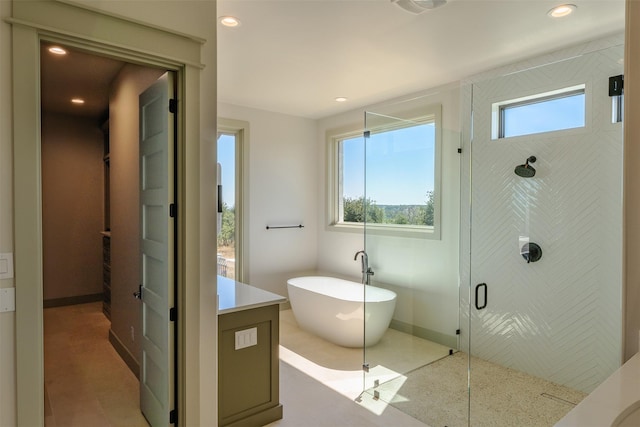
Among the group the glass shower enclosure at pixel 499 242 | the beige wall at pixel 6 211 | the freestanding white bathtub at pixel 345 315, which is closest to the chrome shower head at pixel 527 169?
the glass shower enclosure at pixel 499 242

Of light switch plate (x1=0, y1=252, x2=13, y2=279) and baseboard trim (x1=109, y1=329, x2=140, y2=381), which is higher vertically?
light switch plate (x1=0, y1=252, x2=13, y2=279)

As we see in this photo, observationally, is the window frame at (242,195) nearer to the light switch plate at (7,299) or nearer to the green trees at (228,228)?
the green trees at (228,228)

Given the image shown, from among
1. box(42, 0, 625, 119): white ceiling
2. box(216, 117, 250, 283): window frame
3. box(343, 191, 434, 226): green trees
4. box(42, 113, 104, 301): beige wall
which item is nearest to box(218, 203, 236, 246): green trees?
box(216, 117, 250, 283): window frame

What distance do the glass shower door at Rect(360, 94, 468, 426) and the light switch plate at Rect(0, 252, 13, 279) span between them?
8.83 ft

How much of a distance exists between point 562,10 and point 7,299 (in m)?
3.26

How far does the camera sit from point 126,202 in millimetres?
3314

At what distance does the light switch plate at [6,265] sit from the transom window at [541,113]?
11.5ft

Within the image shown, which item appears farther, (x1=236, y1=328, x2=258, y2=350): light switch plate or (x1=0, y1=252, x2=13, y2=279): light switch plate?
(x1=236, y1=328, x2=258, y2=350): light switch plate

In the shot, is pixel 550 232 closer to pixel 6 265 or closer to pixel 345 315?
pixel 345 315

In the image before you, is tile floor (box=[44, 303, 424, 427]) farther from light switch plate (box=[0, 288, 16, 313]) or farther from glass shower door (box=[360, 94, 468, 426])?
light switch plate (box=[0, 288, 16, 313])

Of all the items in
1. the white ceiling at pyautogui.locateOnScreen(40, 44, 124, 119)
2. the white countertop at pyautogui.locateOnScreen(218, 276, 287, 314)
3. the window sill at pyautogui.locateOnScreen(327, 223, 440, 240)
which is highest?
the white ceiling at pyautogui.locateOnScreen(40, 44, 124, 119)

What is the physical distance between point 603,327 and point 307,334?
2.69 m

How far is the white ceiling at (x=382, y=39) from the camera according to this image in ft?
7.66

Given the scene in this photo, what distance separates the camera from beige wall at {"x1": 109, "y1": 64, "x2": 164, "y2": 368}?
Result: 9.94ft
